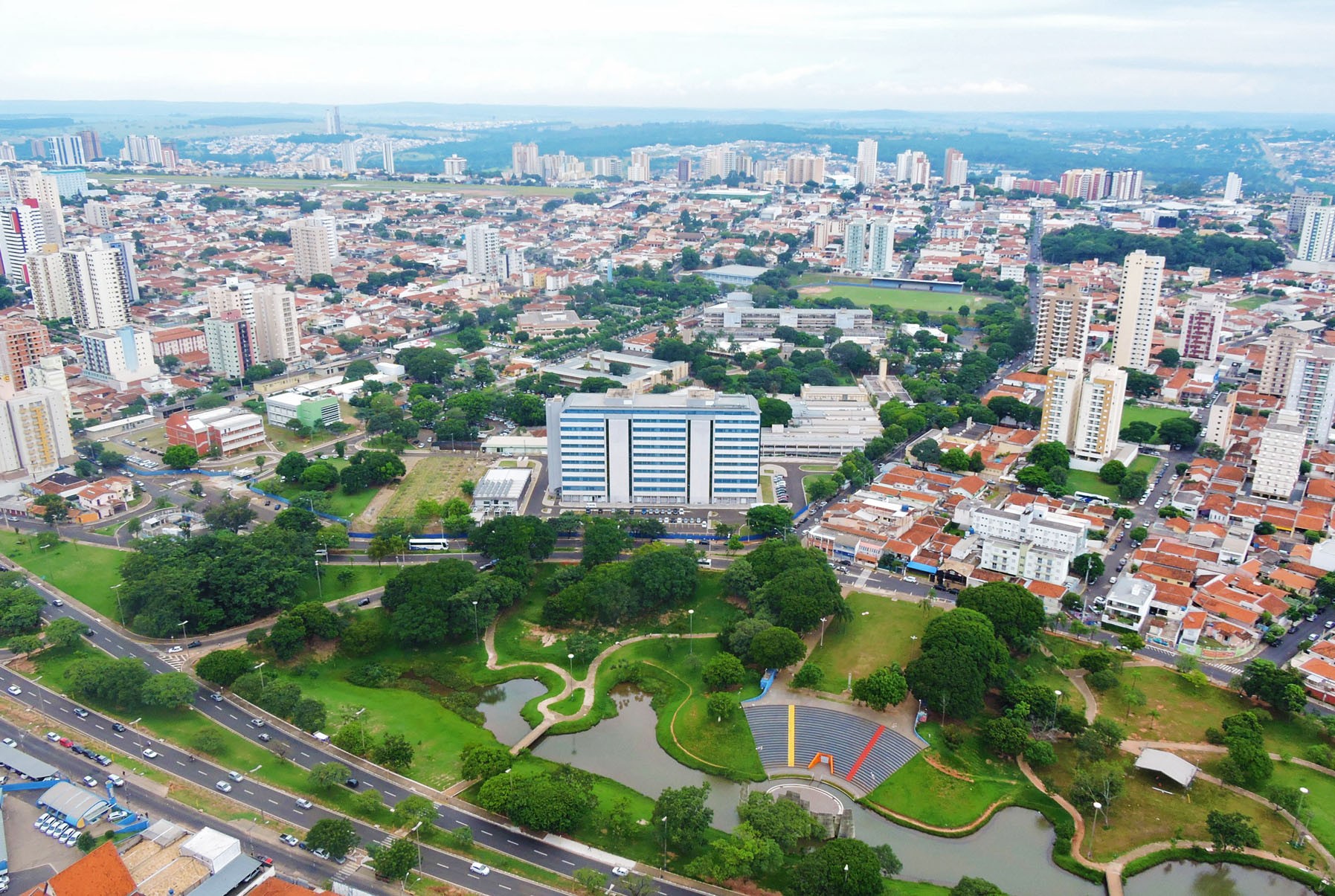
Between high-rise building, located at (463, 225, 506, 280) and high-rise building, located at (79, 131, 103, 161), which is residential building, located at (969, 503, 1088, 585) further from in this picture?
high-rise building, located at (79, 131, 103, 161)

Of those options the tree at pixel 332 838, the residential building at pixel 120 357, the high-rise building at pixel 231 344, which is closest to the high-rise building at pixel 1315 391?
the tree at pixel 332 838

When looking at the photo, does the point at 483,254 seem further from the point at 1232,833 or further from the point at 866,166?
the point at 866,166

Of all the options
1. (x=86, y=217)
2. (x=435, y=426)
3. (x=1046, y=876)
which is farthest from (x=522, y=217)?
(x=1046, y=876)

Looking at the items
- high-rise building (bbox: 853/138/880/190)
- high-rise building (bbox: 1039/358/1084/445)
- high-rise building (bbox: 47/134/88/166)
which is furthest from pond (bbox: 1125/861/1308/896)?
high-rise building (bbox: 47/134/88/166)

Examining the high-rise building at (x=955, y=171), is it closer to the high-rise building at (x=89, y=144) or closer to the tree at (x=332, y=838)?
the high-rise building at (x=89, y=144)

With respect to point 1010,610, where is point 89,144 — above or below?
above

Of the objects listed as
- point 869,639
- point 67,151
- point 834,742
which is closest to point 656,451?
point 869,639
